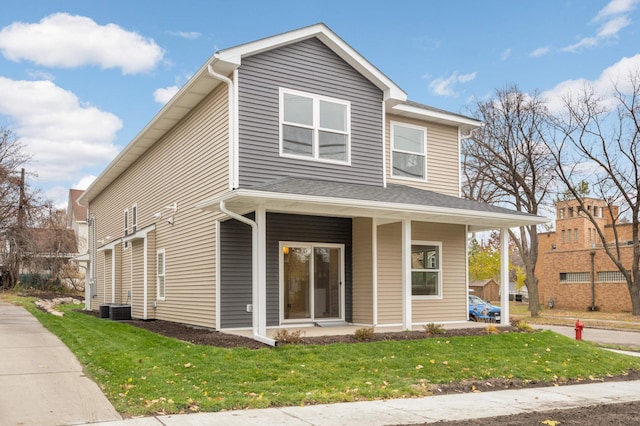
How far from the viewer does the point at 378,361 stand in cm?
1023

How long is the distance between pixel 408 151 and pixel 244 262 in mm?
5905

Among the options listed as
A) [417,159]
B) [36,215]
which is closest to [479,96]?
[417,159]

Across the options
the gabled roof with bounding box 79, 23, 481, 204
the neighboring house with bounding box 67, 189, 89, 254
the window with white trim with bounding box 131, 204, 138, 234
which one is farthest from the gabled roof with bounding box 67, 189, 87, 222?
the gabled roof with bounding box 79, 23, 481, 204

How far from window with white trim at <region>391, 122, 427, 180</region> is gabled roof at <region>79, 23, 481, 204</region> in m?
0.45

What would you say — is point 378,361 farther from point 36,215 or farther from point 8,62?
point 36,215

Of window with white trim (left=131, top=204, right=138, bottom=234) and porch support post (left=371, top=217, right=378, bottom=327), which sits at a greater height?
window with white trim (left=131, top=204, right=138, bottom=234)

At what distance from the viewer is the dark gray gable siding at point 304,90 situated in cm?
1331

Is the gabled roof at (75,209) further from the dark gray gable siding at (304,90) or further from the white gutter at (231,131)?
the white gutter at (231,131)

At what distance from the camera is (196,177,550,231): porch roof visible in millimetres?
11523

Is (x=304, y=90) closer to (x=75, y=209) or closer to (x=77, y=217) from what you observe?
(x=77, y=217)

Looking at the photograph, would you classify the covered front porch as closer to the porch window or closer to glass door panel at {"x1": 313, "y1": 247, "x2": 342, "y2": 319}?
the porch window

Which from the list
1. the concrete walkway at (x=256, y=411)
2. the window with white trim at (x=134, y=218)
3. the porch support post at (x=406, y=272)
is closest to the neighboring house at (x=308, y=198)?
the porch support post at (x=406, y=272)

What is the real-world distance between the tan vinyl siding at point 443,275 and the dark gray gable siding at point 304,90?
1.69m

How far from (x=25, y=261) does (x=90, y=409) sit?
112 ft
